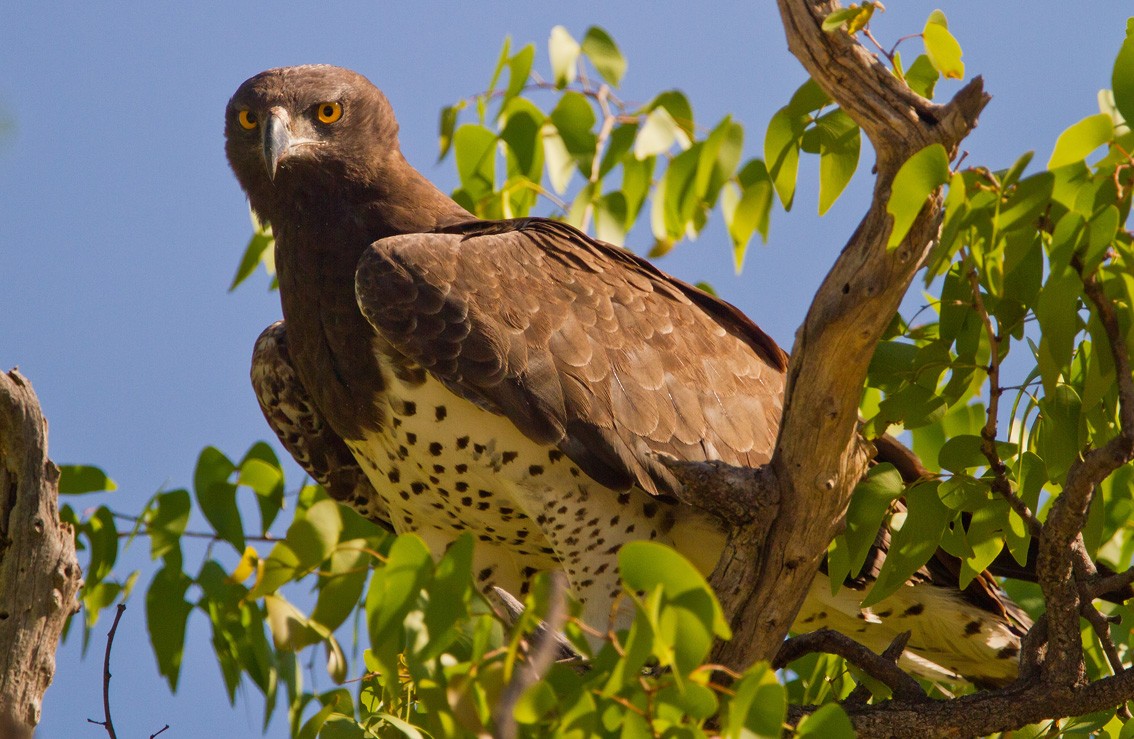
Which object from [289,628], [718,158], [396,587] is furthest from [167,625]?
[718,158]

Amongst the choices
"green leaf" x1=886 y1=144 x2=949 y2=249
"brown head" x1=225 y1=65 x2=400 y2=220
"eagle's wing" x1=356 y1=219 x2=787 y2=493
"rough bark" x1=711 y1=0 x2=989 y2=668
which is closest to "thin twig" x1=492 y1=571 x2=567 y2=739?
"green leaf" x1=886 y1=144 x2=949 y2=249

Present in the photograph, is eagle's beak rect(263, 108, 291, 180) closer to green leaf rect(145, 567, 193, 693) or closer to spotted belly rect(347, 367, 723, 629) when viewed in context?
spotted belly rect(347, 367, 723, 629)

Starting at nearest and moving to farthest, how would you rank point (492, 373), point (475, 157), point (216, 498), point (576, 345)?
point (216, 498)
point (492, 373)
point (576, 345)
point (475, 157)

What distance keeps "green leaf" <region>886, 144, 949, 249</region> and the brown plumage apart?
72.6 inches

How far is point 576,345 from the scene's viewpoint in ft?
15.0

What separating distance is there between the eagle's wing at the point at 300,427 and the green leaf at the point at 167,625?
122 cm

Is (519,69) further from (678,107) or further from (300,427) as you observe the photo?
(300,427)

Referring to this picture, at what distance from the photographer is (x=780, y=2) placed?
321 cm

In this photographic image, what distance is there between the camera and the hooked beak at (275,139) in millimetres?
4875

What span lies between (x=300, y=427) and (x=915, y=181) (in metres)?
3.20

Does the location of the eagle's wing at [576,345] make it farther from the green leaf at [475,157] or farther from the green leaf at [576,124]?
the green leaf at [475,157]

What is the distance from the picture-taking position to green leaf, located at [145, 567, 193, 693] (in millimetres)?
4086

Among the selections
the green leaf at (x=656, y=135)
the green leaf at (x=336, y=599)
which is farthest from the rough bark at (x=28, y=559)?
the green leaf at (x=656, y=135)

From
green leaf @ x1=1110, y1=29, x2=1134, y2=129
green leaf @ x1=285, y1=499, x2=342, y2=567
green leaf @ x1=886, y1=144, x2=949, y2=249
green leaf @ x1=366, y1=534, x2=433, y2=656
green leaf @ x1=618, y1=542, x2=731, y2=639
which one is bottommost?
green leaf @ x1=285, y1=499, x2=342, y2=567
